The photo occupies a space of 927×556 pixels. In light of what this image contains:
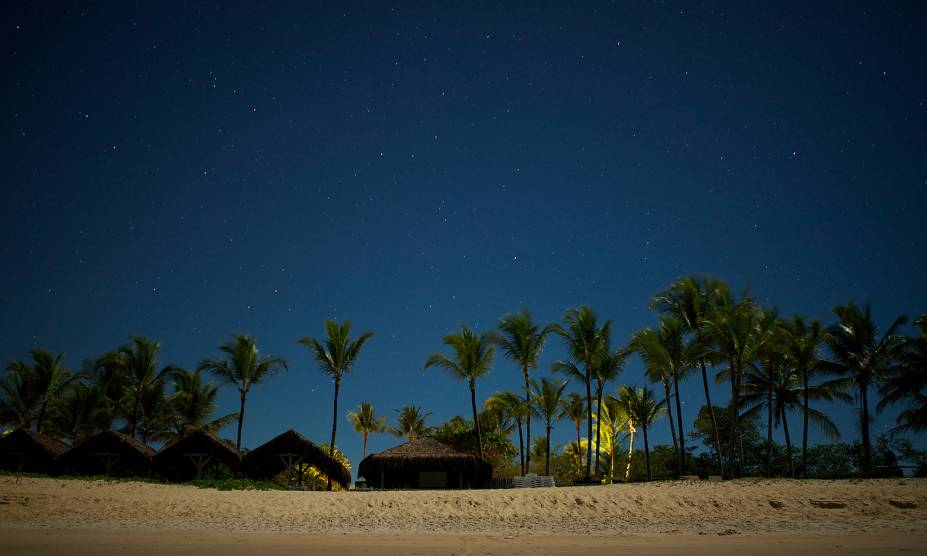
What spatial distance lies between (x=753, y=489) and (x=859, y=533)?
486 cm

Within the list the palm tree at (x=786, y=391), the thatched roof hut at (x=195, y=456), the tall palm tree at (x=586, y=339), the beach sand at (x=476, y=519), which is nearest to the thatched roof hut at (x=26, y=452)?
the thatched roof hut at (x=195, y=456)

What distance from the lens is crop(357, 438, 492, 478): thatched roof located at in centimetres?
2583

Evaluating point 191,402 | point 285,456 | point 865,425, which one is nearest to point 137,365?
point 191,402

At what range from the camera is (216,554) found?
8.95 meters

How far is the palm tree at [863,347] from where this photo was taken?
2284cm

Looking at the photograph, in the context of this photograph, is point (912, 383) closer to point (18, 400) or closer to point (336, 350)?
point (336, 350)

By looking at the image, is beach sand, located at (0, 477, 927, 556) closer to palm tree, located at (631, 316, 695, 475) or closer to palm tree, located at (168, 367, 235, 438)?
palm tree, located at (631, 316, 695, 475)

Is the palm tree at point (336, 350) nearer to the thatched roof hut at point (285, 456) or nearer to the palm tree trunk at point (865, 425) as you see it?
the thatched roof hut at point (285, 456)

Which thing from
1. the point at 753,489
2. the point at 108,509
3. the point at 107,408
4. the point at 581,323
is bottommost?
the point at 108,509

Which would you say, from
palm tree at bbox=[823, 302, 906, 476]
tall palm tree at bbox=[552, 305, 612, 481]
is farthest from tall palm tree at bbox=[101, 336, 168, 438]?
palm tree at bbox=[823, 302, 906, 476]

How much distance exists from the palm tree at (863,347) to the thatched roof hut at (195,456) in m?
24.3

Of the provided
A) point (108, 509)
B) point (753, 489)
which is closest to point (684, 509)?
point (753, 489)

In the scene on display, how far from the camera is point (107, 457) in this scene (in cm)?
2494

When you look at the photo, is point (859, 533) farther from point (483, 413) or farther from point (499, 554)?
point (483, 413)
